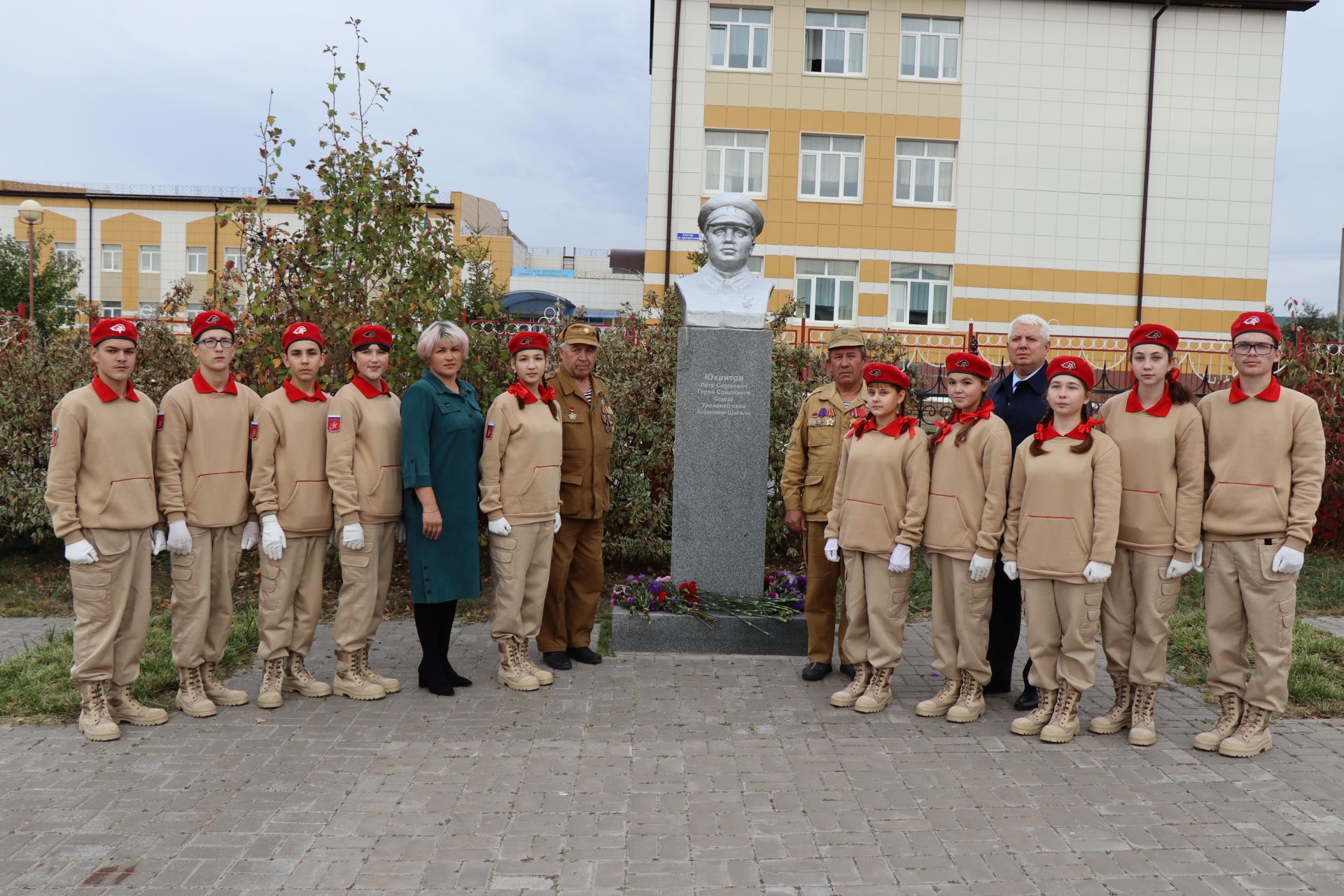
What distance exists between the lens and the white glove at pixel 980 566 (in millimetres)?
4801

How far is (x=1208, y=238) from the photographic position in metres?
21.9

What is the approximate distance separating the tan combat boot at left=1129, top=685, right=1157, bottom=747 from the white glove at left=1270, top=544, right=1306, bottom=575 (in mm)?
809

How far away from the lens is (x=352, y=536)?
504 centimetres

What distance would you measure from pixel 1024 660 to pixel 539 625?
3.08 m

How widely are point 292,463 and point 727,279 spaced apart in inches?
117

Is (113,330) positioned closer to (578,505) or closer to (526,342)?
(526,342)

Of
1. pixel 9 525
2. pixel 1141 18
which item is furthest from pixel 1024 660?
pixel 1141 18

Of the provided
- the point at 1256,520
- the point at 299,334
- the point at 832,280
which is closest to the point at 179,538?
the point at 299,334

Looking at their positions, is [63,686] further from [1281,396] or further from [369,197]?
[1281,396]

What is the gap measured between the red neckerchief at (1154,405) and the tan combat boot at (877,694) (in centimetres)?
178

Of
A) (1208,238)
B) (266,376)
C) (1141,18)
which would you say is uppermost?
(1141,18)

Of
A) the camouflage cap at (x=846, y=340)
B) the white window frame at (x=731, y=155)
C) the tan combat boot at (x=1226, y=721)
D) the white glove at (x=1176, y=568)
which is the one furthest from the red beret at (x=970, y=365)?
the white window frame at (x=731, y=155)

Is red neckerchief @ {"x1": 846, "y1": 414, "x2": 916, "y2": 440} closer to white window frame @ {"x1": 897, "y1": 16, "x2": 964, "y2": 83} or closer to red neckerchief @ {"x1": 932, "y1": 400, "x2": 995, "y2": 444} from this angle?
red neckerchief @ {"x1": 932, "y1": 400, "x2": 995, "y2": 444}

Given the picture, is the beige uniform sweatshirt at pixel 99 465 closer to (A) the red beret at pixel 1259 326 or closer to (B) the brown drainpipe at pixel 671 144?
(A) the red beret at pixel 1259 326
